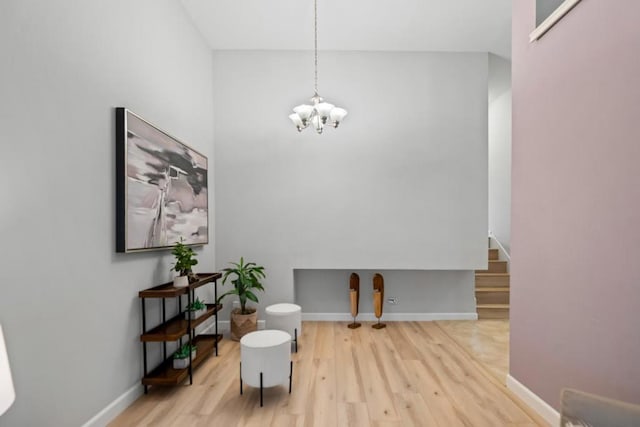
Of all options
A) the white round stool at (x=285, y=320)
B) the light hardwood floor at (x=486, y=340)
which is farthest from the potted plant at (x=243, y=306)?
the light hardwood floor at (x=486, y=340)

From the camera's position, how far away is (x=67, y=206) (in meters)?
1.95

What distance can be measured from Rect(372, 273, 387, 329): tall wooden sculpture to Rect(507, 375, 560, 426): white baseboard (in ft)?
5.90

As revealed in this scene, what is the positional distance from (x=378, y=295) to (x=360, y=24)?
3.14 m

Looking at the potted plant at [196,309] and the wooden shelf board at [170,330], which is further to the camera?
the potted plant at [196,309]

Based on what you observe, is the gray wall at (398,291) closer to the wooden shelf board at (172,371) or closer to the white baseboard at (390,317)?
the white baseboard at (390,317)

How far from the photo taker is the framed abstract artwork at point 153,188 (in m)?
2.38

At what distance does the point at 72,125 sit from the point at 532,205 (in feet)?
9.70

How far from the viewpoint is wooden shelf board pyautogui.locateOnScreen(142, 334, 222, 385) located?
261 cm

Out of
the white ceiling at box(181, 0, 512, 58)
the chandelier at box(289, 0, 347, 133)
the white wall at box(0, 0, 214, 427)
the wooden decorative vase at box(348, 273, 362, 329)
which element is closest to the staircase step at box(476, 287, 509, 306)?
the wooden decorative vase at box(348, 273, 362, 329)

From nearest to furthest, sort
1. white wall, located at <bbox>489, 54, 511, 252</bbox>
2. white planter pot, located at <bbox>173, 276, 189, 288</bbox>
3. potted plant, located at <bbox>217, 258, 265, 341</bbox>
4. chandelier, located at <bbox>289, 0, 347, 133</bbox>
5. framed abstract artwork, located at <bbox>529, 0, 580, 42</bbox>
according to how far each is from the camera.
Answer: framed abstract artwork, located at <bbox>529, 0, 580, 42</bbox>
white planter pot, located at <bbox>173, 276, 189, 288</bbox>
chandelier, located at <bbox>289, 0, 347, 133</bbox>
potted plant, located at <bbox>217, 258, 265, 341</bbox>
white wall, located at <bbox>489, 54, 511, 252</bbox>

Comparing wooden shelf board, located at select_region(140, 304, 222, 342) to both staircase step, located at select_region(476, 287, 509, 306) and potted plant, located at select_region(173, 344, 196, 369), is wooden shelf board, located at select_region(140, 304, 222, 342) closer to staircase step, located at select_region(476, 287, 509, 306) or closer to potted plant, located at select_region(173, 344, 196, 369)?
potted plant, located at select_region(173, 344, 196, 369)

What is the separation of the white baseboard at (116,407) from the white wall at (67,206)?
44mm

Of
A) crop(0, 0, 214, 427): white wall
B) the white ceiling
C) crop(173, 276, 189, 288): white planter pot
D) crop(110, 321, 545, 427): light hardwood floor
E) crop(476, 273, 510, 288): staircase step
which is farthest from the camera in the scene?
crop(476, 273, 510, 288): staircase step

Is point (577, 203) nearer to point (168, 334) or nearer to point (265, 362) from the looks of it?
point (265, 362)
